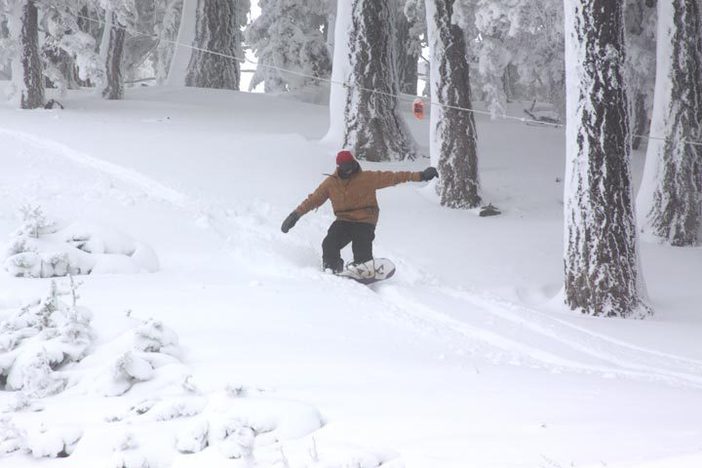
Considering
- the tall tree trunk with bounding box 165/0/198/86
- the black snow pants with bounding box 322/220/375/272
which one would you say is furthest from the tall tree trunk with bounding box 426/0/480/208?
the tall tree trunk with bounding box 165/0/198/86

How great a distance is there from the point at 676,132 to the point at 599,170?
4138mm

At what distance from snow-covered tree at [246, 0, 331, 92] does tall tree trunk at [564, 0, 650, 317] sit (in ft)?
57.2

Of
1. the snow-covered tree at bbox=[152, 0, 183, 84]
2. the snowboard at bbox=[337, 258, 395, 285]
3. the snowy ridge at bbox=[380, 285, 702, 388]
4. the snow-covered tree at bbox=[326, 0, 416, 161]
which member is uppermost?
the snow-covered tree at bbox=[152, 0, 183, 84]

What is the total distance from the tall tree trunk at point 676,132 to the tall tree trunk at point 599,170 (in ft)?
12.1

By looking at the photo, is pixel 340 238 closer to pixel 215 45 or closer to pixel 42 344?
pixel 42 344

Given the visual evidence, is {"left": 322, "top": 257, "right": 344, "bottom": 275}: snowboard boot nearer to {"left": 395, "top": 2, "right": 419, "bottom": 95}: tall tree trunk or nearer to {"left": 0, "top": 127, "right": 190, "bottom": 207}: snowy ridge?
{"left": 0, "top": 127, "right": 190, "bottom": 207}: snowy ridge

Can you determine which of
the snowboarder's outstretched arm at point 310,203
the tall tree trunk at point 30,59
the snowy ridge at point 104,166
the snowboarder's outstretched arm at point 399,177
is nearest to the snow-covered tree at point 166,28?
the tall tree trunk at point 30,59

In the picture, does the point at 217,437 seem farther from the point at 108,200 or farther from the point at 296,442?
the point at 108,200

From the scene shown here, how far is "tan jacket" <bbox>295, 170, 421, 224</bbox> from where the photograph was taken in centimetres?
961

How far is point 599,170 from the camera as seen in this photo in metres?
9.41

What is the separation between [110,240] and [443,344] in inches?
144

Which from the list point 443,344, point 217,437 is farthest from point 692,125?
point 217,437

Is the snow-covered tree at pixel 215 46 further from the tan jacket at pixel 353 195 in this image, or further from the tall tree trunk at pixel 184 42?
the tan jacket at pixel 353 195

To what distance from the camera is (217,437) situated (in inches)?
Result: 166
